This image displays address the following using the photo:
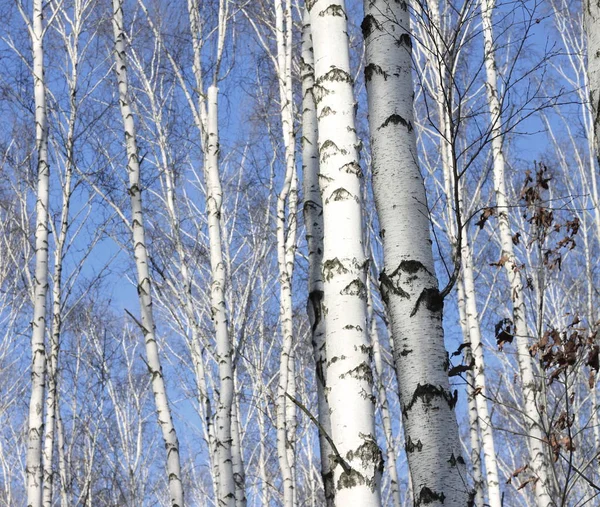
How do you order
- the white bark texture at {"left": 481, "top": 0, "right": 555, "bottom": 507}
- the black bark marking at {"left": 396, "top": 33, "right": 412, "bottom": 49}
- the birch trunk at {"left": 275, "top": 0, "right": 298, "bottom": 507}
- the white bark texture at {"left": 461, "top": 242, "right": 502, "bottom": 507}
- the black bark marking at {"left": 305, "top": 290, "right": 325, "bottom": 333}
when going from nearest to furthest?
the black bark marking at {"left": 396, "top": 33, "right": 412, "bottom": 49} < the black bark marking at {"left": 305, "top": 290, "right": 325, "bottom": 333} < the white bark texture at {"left": 481, "top": 0, "right": 555, "bottom": 507} < the birch trunk at {"left": 275, "top": 0, "right": 298, "bottom": 507} < the white bark texture at {"left": 461, "top": 242, "right": 502, "bottom": 507}

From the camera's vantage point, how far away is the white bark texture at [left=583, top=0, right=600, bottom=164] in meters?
1.26

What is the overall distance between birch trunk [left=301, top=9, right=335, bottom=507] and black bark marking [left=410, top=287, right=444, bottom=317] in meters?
1.06

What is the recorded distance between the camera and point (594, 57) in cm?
129

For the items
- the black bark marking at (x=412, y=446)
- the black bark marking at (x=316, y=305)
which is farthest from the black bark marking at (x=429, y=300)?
the black bark marking at (x=316, y=305)

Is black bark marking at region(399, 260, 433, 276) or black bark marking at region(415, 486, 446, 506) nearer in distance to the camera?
black bark marking at region(415, 486, 446, 506)

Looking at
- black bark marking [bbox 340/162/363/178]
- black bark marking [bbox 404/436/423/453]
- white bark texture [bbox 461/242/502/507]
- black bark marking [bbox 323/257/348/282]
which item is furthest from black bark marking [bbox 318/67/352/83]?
white bark texture [bbox 461/242/502/507]

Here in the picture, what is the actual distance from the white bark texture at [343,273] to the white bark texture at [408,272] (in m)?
0.10

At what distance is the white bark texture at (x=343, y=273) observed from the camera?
2348mm

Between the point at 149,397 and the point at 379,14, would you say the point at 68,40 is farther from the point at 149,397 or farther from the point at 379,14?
the point at 149,397

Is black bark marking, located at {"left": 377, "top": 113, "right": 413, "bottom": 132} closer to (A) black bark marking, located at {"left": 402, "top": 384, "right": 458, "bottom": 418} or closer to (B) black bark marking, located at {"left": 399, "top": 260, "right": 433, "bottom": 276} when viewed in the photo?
(B) black bark marking, located at {"left": 399, "top": 260, "right": 433, "bottom": 276}

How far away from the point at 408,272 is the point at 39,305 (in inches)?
176

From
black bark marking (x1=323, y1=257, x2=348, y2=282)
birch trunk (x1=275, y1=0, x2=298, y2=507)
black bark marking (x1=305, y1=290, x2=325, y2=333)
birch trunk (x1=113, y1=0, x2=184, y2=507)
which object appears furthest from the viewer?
birch trunk (x1=275, y1=0, x2=298, y2=507)

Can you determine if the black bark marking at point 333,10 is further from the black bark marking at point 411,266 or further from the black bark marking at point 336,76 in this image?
the black bark marking at point 411,266

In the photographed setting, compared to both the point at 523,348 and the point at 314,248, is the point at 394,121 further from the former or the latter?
the point at 523,348
